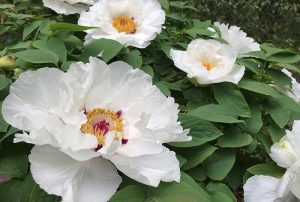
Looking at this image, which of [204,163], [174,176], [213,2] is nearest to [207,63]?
[204,163]

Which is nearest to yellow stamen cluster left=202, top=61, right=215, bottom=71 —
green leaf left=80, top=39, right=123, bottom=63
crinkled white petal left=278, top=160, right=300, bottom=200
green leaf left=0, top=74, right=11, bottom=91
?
green leaf left=80, top=39, right=123, bottom=63

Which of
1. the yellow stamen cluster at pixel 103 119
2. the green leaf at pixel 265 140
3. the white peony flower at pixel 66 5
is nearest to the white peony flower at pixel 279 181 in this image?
the green leaf at pixel 265 140

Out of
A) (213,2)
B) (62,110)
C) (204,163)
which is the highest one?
(62,110)

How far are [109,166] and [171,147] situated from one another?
0.16 meters

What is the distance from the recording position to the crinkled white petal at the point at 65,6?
117 centimetres

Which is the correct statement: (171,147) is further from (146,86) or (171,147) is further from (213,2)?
(213,2)

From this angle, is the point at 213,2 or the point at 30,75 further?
the point at 213,2

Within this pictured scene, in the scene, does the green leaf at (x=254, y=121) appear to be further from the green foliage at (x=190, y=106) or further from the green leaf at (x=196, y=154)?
the green leaf at (x=196, y=154)

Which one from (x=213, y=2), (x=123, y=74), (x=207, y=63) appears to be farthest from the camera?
(x=213, y=2)

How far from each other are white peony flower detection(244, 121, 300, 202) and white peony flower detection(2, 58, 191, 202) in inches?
7.2

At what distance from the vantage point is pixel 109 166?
71 centimetres

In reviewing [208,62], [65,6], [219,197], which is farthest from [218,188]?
[65,6]

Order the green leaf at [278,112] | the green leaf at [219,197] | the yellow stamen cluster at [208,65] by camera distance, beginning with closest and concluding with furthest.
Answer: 1. the green leaf at [219,197]
2. the green leaf at [278,112]
3. the yellow stamen cluster at [208,65]

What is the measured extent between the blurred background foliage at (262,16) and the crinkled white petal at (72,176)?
459 centimetres
